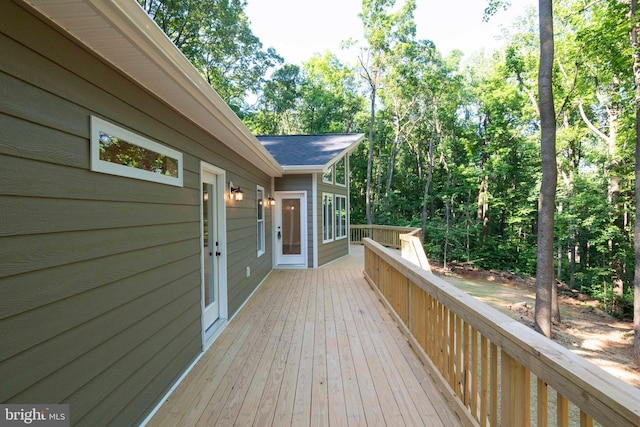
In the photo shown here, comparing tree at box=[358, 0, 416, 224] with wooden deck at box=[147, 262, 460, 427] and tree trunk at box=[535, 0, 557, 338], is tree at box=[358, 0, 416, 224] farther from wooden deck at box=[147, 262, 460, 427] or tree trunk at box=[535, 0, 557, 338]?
wooden deck at box=[147, 262, 460, 427]

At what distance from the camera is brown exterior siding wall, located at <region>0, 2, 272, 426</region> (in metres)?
1.26

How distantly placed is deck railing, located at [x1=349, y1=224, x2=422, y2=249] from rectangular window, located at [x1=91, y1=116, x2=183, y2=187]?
6.35 m

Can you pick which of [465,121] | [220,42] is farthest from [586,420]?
[465,121]

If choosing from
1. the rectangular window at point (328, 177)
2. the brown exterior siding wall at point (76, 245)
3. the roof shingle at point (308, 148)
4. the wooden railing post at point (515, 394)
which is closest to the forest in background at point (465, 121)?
the roof shingle at point (308, 148)

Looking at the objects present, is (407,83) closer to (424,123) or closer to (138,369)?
(424,123)

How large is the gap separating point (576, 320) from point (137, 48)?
36.9ft

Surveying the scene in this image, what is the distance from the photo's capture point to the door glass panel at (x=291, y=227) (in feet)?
27.5

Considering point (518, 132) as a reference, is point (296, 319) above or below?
below

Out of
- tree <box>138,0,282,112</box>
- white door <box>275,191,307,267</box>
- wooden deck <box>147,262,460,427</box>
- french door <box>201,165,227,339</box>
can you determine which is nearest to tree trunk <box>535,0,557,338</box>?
wooden deck <box>147,262,460,427</box>

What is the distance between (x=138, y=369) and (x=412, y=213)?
1993 cm

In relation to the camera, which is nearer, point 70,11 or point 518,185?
point 70,11

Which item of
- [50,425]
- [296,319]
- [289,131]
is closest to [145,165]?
[50,425]

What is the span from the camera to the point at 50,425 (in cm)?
140

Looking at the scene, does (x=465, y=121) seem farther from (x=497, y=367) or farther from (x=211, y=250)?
(x=497, y=367)
